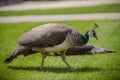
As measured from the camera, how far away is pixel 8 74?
3318 mm

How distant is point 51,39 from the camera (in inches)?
135

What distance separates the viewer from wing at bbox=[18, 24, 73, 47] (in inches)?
134

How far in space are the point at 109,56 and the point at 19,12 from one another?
1.29m

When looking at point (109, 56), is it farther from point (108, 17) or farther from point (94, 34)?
point (108, 17)

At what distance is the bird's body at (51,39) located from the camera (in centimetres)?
338

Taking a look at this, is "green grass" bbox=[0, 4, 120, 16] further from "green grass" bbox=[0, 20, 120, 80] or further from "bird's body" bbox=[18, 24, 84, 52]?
"bird's body" bbox=[18, 24, 84, 52]

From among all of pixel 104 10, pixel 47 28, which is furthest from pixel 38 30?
pixel 104 10

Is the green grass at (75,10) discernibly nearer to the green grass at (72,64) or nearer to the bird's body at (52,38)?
the green grass at (72,64)

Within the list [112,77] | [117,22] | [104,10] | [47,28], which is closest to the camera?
[112,77]

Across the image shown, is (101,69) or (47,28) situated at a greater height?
(47,28)

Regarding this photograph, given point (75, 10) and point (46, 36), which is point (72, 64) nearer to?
point (46, 36)

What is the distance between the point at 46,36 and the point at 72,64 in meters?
0.27

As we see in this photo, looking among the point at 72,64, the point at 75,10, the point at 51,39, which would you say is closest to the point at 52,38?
the point at 51,39

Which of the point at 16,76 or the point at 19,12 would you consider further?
the point at 19,12
